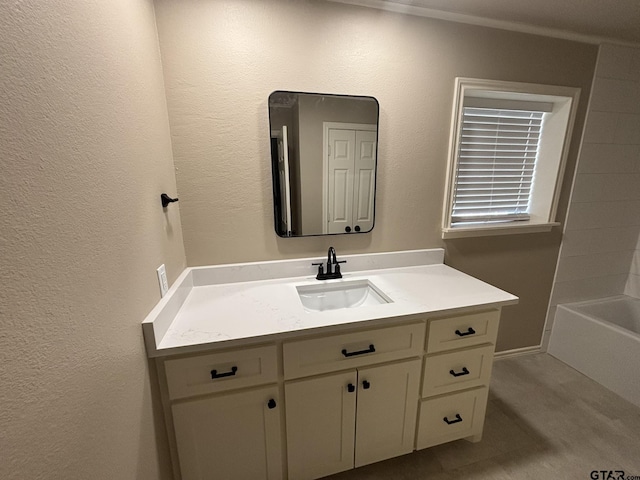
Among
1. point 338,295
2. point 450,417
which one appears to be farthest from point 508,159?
point 450,417

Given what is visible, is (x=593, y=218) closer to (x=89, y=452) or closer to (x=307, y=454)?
(x=307, y=454)

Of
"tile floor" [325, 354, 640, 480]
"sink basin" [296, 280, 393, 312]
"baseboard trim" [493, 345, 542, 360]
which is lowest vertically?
"tile floor" [325, 354, 640, 480]

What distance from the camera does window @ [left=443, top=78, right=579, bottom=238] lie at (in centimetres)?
180

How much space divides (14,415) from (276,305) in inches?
34.8

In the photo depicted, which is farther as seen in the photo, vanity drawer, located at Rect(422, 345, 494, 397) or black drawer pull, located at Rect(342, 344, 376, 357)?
vanity drawer, located at Rect(422, 345, 494, 397)

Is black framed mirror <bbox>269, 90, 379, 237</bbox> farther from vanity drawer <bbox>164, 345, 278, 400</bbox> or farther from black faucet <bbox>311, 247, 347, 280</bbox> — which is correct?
vanity drawer <bbox>164, 345, 278, 400</bbox>

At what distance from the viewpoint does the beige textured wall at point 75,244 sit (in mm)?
471

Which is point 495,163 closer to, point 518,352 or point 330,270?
point 330,270

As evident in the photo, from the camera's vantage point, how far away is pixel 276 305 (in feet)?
4.21

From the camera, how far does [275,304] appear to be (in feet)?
4.25

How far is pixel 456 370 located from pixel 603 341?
1451 mm

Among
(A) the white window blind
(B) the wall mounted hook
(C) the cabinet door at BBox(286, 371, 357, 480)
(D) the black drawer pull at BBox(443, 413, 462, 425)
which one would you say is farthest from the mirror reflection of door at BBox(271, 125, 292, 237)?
(D) the black drawer pull at BBox(443, 413, 462, 425)

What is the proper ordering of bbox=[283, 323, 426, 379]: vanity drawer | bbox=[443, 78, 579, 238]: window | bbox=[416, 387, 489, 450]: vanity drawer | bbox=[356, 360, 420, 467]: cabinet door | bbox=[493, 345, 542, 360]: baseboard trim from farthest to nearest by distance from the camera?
bbox=[493, 345, 542, 360]: baseboard trim, bbox=[443, 78, 579, 238]: window, bbox=[416, 387, 489, 450]: vanity drawer, bbox=[356, 360, 420, 467]: cabinet door, bbox=[283, 323, 426, 379]: vanity drawer

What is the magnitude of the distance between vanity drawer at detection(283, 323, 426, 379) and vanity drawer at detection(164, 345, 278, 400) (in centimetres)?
8
